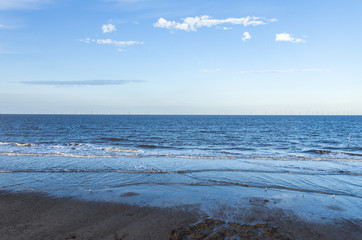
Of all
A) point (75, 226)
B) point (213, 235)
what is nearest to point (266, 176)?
point (213, 235)

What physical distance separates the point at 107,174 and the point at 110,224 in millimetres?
7014

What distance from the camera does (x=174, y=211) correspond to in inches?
343

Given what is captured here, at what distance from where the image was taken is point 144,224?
7688mm

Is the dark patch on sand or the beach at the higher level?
the dark patch on sand

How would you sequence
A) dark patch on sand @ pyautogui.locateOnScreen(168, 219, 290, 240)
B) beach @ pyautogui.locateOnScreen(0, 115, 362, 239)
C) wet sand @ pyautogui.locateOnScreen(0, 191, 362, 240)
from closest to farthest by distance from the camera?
1. dark patch on sand @ pyautogui.locateOnScreen(168, 219, 290, 240)
2. wet sand @ pyautogui.locateOnScreen(0, 191, 362, 240)
3. beach @ pyautogui.locateOnScreen(0, 115, 362, 239)

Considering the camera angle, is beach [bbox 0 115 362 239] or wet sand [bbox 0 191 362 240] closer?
wet sand [bbox 0 191 362 240]

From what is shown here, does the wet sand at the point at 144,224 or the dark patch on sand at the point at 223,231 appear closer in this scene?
the dark patch on sand at the point at 223,231

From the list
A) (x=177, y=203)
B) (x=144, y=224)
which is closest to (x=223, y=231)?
(x=144, y=224)

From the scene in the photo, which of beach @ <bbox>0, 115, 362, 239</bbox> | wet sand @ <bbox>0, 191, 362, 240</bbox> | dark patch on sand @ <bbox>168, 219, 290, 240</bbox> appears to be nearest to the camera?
dark patch on sand @ <bbox>168, 219, 290, 240</bbox>

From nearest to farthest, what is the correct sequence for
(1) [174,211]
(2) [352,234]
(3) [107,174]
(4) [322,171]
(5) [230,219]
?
(2) [352,234] → (5) [230,219] → (1) [174,211] → (3) [107,174] → (4) [322,171]

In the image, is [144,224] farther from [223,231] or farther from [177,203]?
[223,231]

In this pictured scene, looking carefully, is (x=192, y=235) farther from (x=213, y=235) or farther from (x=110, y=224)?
(x=110, y=224)

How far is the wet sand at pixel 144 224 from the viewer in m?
6.96

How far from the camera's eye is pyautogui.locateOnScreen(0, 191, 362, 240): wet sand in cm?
696
